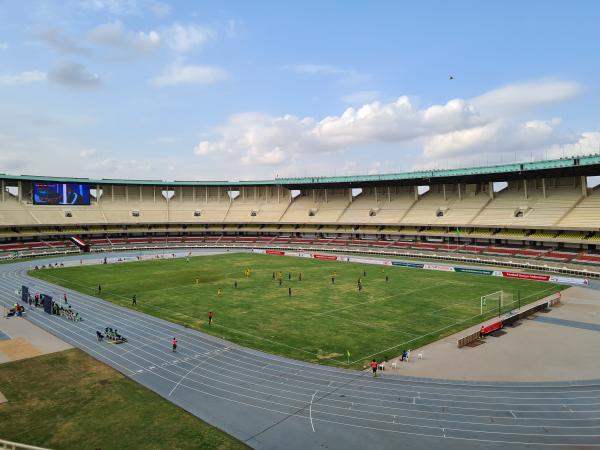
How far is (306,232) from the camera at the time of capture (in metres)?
82.8

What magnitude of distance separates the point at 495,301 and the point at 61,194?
75452 millimetres

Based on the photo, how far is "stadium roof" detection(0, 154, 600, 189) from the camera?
5294cm

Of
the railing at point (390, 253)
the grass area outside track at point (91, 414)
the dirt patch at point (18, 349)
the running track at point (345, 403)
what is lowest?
the running track at point (345, 403)

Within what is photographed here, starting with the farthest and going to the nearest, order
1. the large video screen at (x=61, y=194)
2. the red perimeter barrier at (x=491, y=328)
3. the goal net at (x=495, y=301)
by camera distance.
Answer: the large video screen at (x=61, y=194) → the goal net at (x=495, y=301) → the red perimeter barrier at (x=491, y=328)

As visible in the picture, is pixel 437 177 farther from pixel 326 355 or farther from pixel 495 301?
pixel 326 355

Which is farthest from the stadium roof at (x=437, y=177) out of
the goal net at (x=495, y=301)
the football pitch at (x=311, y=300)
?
the goal net at (x=495, y=301)

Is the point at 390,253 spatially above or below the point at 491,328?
above

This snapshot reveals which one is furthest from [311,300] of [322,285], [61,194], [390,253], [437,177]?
[61,194]

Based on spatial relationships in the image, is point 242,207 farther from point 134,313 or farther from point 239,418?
point 239,418

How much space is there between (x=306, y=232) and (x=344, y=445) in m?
68.7

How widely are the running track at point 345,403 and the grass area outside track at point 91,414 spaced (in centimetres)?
75

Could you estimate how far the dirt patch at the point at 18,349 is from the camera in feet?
76.0

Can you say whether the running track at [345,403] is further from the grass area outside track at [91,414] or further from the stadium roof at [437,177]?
the stadium roof at [437,177]

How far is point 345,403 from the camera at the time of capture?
17.6 metres
